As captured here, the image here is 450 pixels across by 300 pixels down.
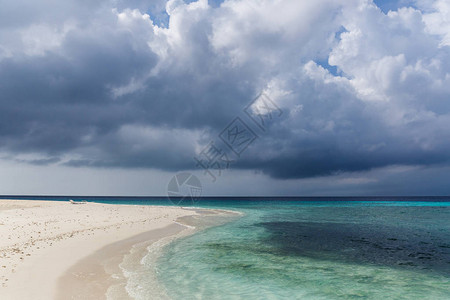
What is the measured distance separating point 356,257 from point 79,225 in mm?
27314

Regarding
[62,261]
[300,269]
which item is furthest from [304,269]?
[62,261]

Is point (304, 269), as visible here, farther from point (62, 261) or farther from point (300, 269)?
point (62, 261)

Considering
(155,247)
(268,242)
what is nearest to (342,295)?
(268,242)

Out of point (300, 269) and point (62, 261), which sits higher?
point (62, 261)

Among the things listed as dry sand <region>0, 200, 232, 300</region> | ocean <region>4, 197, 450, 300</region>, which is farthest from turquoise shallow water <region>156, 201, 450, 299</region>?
dry sand <region>0, 200, 232, 300</region>

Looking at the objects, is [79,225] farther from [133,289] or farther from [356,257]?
[356,257]

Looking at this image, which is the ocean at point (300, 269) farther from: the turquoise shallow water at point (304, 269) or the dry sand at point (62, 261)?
the dry sand at point (62, 261)

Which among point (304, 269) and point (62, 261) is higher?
point (62, 261)

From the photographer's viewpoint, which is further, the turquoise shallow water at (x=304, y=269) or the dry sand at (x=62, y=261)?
the turquoise shallow water at (x=304, y=269)

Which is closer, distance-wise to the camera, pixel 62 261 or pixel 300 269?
pixel 62 261

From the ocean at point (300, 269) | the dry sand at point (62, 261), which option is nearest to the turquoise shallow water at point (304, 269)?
the ocean at point (300, 269)

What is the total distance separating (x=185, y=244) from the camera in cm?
2364

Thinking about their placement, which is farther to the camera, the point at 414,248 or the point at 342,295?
the point at 414,248

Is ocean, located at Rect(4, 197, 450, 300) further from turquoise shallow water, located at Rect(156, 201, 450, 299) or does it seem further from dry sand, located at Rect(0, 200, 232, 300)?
dry sand, located at Rect(0, 200, 232, 300)
